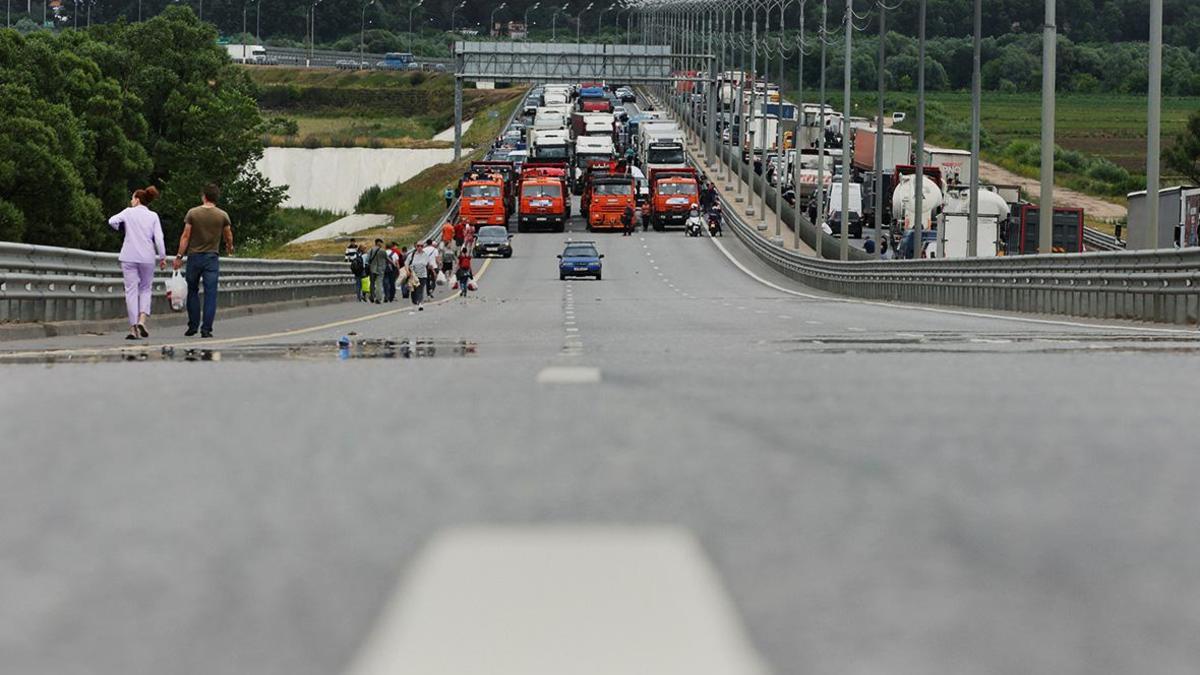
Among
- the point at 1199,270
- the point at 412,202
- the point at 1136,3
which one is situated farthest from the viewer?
the point at 1136,3

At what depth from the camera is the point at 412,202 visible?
140 meters

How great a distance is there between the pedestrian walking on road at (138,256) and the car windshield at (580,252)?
54085 mm

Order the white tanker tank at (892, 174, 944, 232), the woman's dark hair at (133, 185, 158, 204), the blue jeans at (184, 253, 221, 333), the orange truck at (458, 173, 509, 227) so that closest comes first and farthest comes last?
1. the woman's dark hair at (133, 185, 158, 204)
2. the blue jeans at (184, 253, 221, 333)
3. the white tanker tank at (892, 174, 944, 232)
4. the orange truck at (458, 173, 509, 227)

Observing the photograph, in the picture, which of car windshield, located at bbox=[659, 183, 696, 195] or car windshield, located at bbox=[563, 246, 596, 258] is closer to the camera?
car windshield, located at bbox=[563, 246, 596, 258]

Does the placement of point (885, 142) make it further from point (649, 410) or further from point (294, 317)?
point (649, 410)

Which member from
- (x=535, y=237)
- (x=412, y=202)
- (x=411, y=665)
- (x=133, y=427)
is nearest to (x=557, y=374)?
(x=133, y=427)

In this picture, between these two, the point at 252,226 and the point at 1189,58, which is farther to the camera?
the point at 1189,58

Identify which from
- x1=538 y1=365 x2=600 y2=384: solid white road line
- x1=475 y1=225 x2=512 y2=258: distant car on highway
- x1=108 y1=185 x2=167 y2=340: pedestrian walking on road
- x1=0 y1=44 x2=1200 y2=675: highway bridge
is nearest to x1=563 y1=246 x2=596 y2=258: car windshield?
x1=475 y1=225 x2=512 y2=258: distant car on highway

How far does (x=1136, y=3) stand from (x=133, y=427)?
172 meters

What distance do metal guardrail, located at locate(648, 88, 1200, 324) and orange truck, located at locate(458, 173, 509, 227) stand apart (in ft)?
125

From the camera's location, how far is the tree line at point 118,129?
8544 cm

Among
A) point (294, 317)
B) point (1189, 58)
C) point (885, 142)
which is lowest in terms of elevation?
point (294, 317)

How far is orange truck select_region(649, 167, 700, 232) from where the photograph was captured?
113062 millimetres

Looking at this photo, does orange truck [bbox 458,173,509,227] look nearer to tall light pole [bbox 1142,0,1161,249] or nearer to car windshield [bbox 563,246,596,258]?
→ car windshield [bbox 563,246,596,258]
